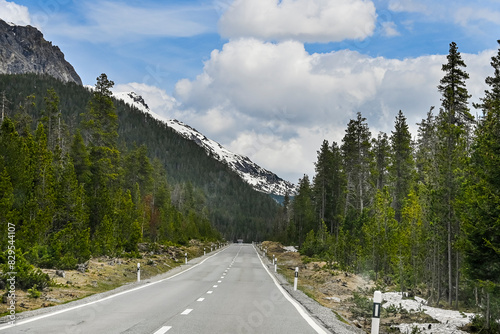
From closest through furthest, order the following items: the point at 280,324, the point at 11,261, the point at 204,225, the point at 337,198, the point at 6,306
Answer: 1. the point at 280,324
2. the point at 6,306
3. the point at 11,261
4. the point at 337,198
5. the point at 204,225

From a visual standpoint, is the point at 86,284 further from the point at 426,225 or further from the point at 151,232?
the point at 151,232

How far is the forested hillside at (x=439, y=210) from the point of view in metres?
17.0

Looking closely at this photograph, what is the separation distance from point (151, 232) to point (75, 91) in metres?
145

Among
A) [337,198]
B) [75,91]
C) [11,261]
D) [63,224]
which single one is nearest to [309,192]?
[337,198]

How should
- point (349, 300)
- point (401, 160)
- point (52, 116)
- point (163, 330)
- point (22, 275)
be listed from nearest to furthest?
point (163, 330) < point (22, 275) < point (349, 300) < point (401, 160) < point (52, 116)

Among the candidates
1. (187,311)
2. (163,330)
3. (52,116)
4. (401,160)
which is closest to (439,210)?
(187,311)

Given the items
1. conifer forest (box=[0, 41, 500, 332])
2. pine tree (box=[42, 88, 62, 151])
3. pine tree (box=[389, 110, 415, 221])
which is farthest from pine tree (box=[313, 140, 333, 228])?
Answer: pine tree (box=[42, 88, 62, 151])

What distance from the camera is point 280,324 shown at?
10562mm

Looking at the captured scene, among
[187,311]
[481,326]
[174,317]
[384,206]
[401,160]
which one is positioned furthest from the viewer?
[401,160]

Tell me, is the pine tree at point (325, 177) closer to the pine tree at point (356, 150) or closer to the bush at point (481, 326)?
the pine tree at point (356, 150)

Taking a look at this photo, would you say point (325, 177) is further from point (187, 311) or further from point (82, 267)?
point (187, 311)

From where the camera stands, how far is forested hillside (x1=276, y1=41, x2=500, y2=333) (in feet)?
55.8

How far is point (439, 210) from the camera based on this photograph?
24.7 metres

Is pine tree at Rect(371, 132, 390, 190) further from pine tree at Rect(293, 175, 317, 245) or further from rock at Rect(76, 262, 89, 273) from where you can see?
rock at Rect(76, 262, 89, 273)
